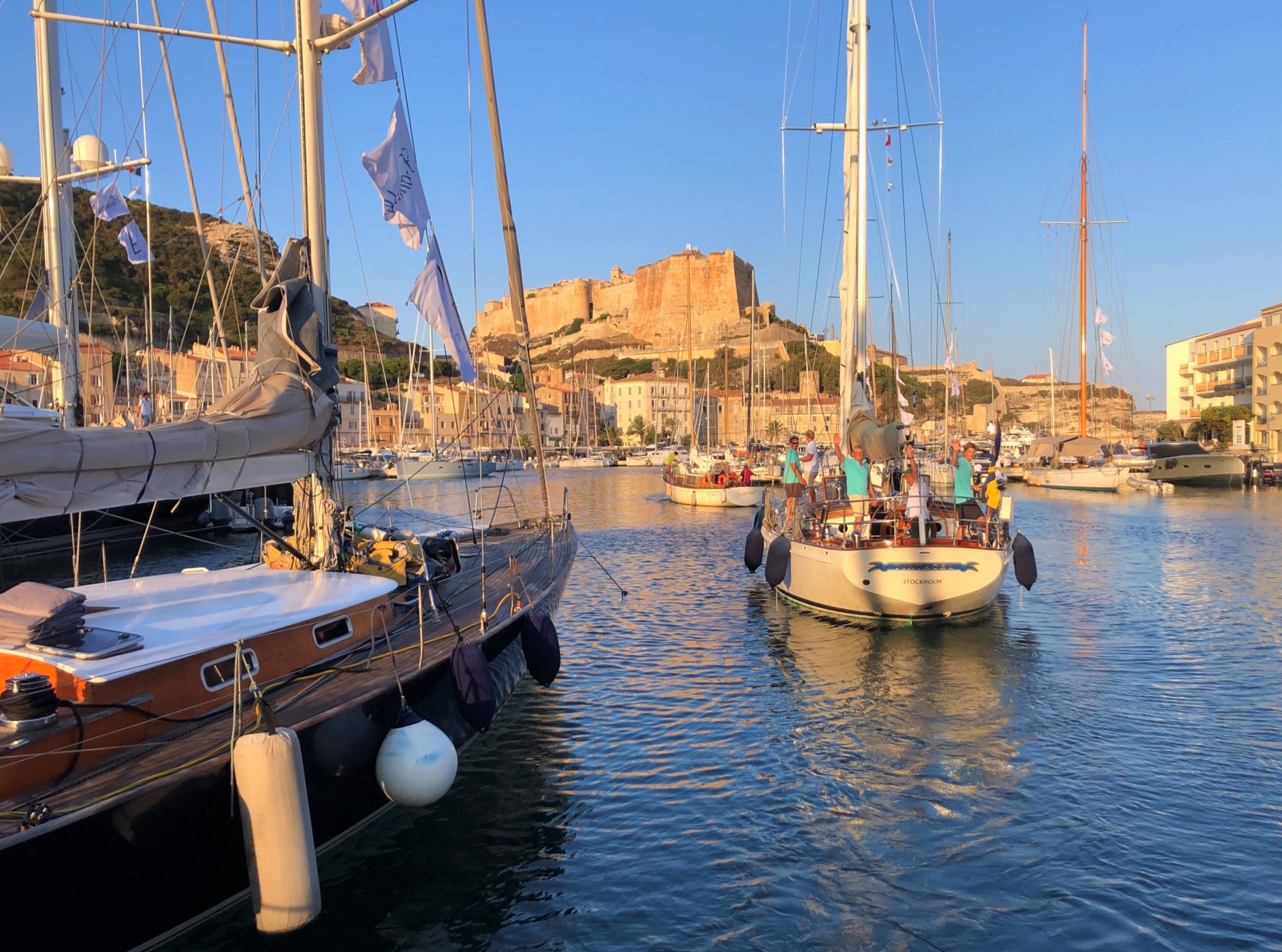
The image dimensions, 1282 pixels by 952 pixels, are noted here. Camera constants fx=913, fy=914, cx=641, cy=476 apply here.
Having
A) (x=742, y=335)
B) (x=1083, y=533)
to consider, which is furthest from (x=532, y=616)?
(x=742, y=335)

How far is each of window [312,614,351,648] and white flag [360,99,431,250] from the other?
4.25 meters

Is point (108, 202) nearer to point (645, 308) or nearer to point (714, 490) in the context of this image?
point (714, 490)

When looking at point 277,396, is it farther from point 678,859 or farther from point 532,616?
point 678,859

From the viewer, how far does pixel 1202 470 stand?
51.2 meters

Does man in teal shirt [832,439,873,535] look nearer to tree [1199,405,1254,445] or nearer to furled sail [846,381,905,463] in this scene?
furled sail [846,381,905,463]

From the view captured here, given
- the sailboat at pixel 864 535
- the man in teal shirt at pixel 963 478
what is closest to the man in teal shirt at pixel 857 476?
the sailboat at pixel 864 535

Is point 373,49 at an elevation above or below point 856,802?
above

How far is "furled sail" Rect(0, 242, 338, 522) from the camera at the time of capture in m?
5.73

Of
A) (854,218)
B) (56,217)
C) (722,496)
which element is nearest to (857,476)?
(854,218)

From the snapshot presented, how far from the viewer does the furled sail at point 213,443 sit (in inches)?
226

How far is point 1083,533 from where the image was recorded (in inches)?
1185

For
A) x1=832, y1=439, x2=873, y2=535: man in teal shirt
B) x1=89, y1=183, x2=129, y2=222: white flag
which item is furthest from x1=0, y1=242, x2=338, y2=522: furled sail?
x1=89, y1=183, x2=129, y2=222: white flag

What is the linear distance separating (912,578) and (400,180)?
9.33 m

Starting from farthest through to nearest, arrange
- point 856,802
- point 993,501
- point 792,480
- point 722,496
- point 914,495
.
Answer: point 722,496
point 792,480
point 993,501
point 914,495
point 856,802
